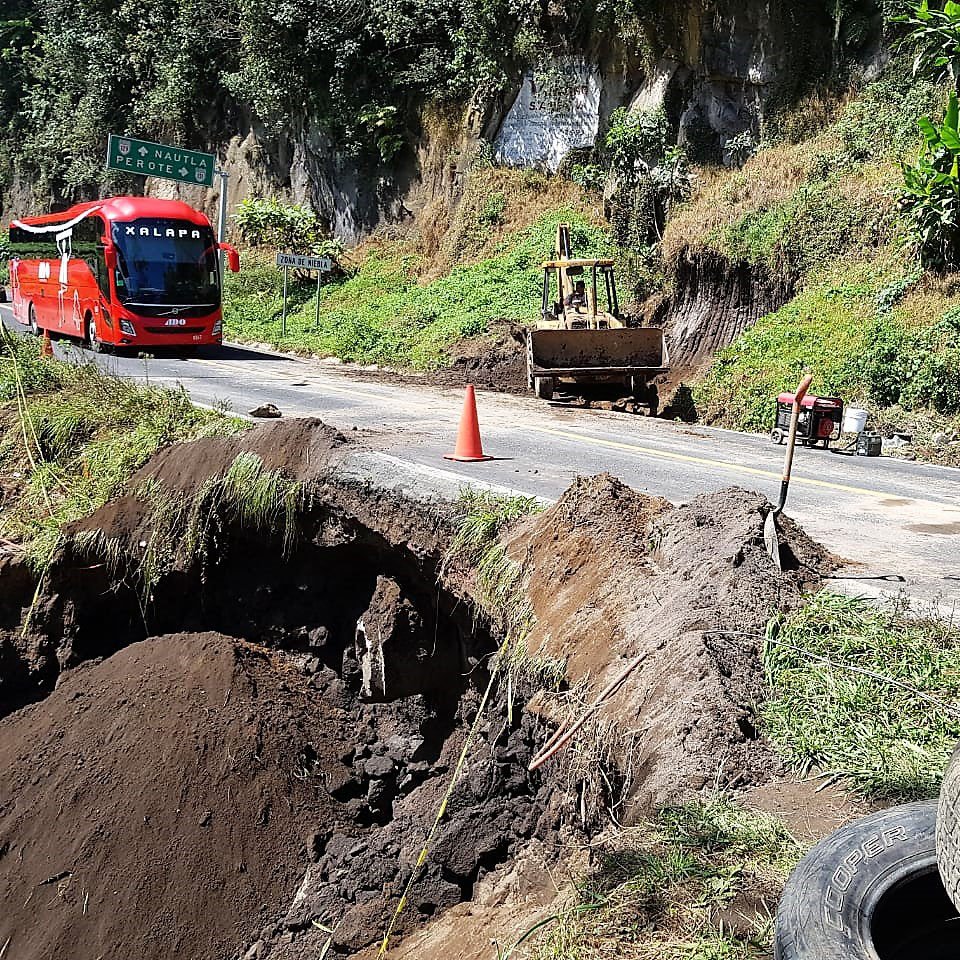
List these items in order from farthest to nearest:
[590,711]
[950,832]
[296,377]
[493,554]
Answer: [296,377] < [493,554] < [590,711] < [950,832]

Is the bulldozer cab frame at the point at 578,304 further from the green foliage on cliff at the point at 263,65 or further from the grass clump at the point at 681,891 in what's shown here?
the grass clump at the point at 681,891

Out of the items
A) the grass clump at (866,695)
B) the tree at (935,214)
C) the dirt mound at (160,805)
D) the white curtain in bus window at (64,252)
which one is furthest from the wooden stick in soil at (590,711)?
the white curtain in bus window at (64,252)

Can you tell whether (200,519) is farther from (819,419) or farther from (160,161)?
(160,161)

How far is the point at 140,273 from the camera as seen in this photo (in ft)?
67.3

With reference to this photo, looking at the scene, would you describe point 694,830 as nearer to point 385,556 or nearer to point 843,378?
point 385,556

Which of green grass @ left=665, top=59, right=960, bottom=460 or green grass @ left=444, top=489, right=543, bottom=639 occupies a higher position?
green grass @ left=665, top=59, right=960, bottom=460

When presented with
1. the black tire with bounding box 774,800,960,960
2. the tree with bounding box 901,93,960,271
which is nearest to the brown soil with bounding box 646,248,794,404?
the tree with bounding box 901,93,960,271

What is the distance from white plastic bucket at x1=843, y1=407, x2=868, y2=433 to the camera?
1280 centimetres

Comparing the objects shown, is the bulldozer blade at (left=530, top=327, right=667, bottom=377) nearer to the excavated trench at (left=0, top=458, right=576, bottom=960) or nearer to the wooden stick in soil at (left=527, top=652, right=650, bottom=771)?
the excavated trench at (left=0, top=458, right=576, bottom=960)

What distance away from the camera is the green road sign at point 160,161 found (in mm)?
20469

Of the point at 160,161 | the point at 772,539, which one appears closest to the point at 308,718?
the point at 772,539

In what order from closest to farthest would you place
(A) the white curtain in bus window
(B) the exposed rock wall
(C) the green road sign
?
(B) the exposed rock wall < (C) the green road sign < (A) the white curtain in bus window

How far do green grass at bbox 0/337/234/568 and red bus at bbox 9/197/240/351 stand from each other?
9.27 meters

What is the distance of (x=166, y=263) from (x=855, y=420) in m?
14.7
